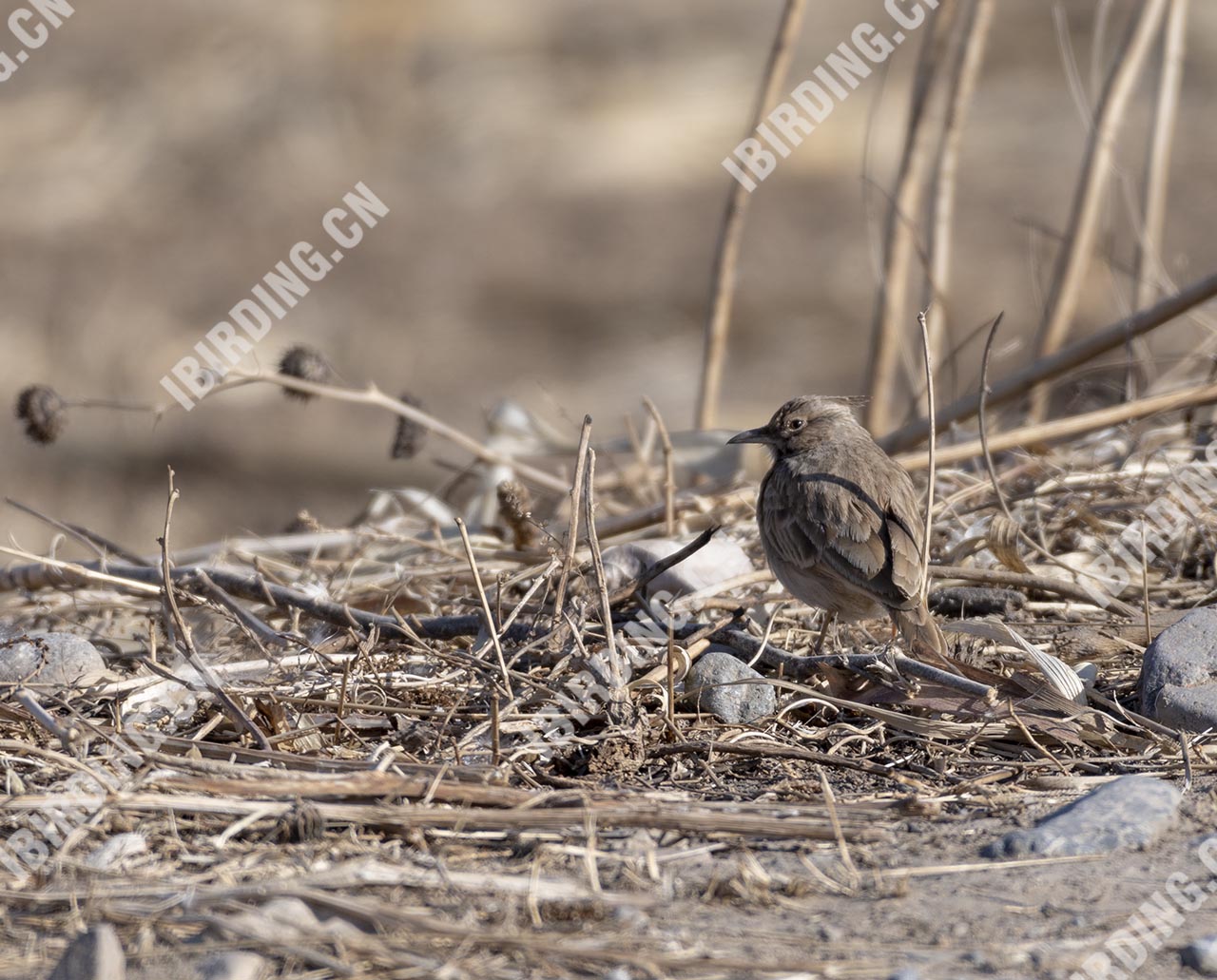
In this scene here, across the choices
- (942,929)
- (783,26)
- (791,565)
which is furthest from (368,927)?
(783,26)

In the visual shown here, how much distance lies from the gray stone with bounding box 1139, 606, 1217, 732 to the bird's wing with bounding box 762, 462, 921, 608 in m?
0.57

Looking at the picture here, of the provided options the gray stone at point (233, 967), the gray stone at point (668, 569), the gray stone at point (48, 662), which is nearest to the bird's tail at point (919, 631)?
the gray stone at point (668, 569)

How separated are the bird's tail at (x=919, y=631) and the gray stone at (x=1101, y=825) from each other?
760 millimetres

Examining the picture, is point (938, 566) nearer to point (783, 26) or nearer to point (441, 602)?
point (441, 602)

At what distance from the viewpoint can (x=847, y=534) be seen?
336cm

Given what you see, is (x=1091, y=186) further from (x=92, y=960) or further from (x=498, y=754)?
(x=92, y=960)

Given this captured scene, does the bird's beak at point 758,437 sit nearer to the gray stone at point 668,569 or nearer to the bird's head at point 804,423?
the bird's head at point 804,423

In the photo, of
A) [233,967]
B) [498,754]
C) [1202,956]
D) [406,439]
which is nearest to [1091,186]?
[406,439]

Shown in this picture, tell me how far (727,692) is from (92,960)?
61.6 inches

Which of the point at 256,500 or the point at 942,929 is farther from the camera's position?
the point at 256,500

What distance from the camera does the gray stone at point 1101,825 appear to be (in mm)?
2244

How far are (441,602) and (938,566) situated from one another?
4.59 feet

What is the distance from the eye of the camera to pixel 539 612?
3.13 m

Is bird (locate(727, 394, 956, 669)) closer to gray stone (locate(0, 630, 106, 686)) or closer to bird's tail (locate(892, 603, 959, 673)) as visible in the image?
bird's tail (locate(892, 603, 959, 673))
